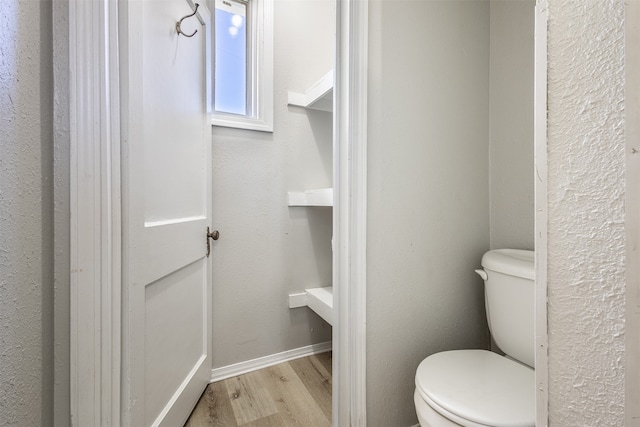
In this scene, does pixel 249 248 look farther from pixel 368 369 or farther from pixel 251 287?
pixel 368 369

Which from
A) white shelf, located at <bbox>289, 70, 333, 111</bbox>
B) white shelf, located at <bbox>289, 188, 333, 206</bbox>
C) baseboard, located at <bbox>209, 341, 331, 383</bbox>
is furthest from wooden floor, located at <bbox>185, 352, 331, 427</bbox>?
white shelf, located at <bbox>289, 70, 333, 111</bbox>

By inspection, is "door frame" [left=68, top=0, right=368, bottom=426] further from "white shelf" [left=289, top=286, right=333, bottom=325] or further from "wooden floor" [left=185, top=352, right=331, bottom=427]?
"white shelf" [left=289, top=286, right=333, bottom=325]

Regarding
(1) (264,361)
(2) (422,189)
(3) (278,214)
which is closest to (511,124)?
(2) (422,189)

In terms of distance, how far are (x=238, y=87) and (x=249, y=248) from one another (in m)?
0.94

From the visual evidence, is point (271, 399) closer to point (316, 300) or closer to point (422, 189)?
point (316, 300)

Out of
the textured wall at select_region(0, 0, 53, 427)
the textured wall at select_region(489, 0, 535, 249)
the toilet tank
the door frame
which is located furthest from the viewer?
the textured wall at select_region(489, 0, 535, 249)

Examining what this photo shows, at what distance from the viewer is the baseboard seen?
60.2 inches

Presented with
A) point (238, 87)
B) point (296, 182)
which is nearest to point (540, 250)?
point (296, 182)

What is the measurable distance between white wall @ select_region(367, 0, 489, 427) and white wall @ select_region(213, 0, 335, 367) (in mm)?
773

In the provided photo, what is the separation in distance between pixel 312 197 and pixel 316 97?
0.55 meters

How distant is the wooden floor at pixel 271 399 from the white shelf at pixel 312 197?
0.94m

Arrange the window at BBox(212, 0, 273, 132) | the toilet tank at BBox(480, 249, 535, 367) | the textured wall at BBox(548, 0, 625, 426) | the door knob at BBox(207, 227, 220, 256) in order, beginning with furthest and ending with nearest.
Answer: the window at BBox(212, 0, 273, 132) → the door knob at BBox(207, 227, 220, 256) → the toilet tank at BBox(480, 249, 535, 367) → the textured wall at BBox(548, 0, 625, 426)

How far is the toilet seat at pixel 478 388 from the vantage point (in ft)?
2.33

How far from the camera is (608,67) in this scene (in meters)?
0.40
